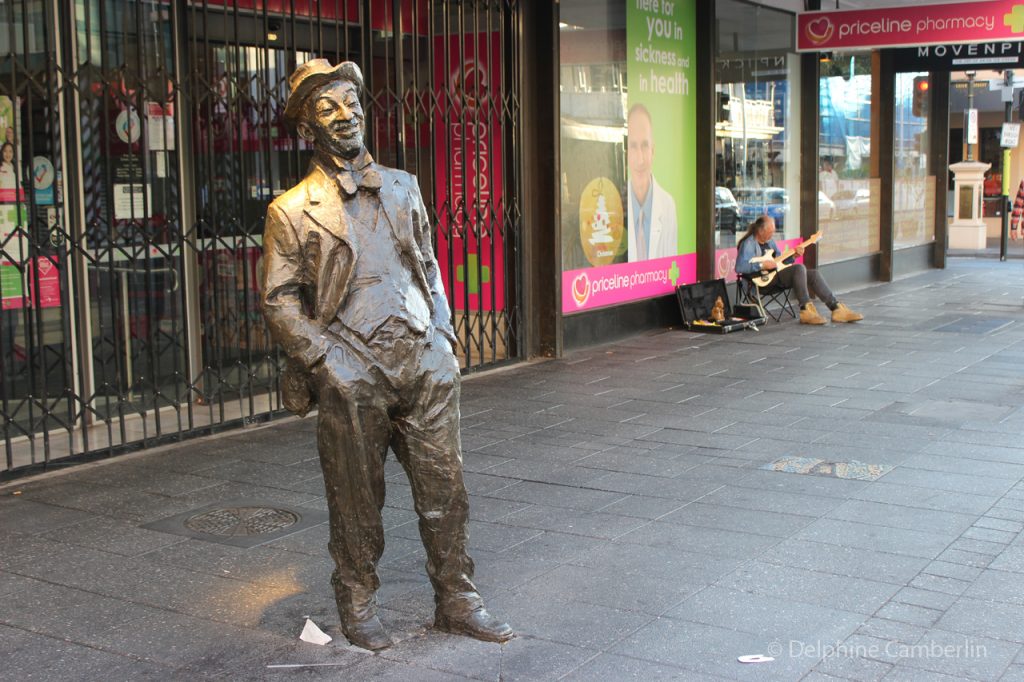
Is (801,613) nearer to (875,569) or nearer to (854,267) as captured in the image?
(875,569)

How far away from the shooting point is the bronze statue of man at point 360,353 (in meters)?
4.44

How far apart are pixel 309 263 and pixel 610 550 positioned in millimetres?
2081

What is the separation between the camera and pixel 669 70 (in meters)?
13.7

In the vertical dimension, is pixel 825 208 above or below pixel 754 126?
below

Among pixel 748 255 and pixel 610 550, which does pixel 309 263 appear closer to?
pixel 610 550

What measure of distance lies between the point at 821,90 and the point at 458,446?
45.2 ft

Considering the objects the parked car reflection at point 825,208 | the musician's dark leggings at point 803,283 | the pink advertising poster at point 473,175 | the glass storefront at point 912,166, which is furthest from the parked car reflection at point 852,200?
the pink advertising poster at point 473,175

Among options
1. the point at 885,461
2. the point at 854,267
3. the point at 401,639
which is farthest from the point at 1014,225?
the point at 401,639

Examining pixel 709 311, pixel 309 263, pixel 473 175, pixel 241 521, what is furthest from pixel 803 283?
pixel 309 263

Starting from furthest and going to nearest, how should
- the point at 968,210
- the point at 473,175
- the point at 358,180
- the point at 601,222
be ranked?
the point at 968,210
the point at 601,222
the point at 473,175
the point at 358,180

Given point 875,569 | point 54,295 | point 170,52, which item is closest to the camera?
point 875,569

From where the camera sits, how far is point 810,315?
1372cm

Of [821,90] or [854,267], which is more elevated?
[821,90]

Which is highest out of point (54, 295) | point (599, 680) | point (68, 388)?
point (54, 295)
